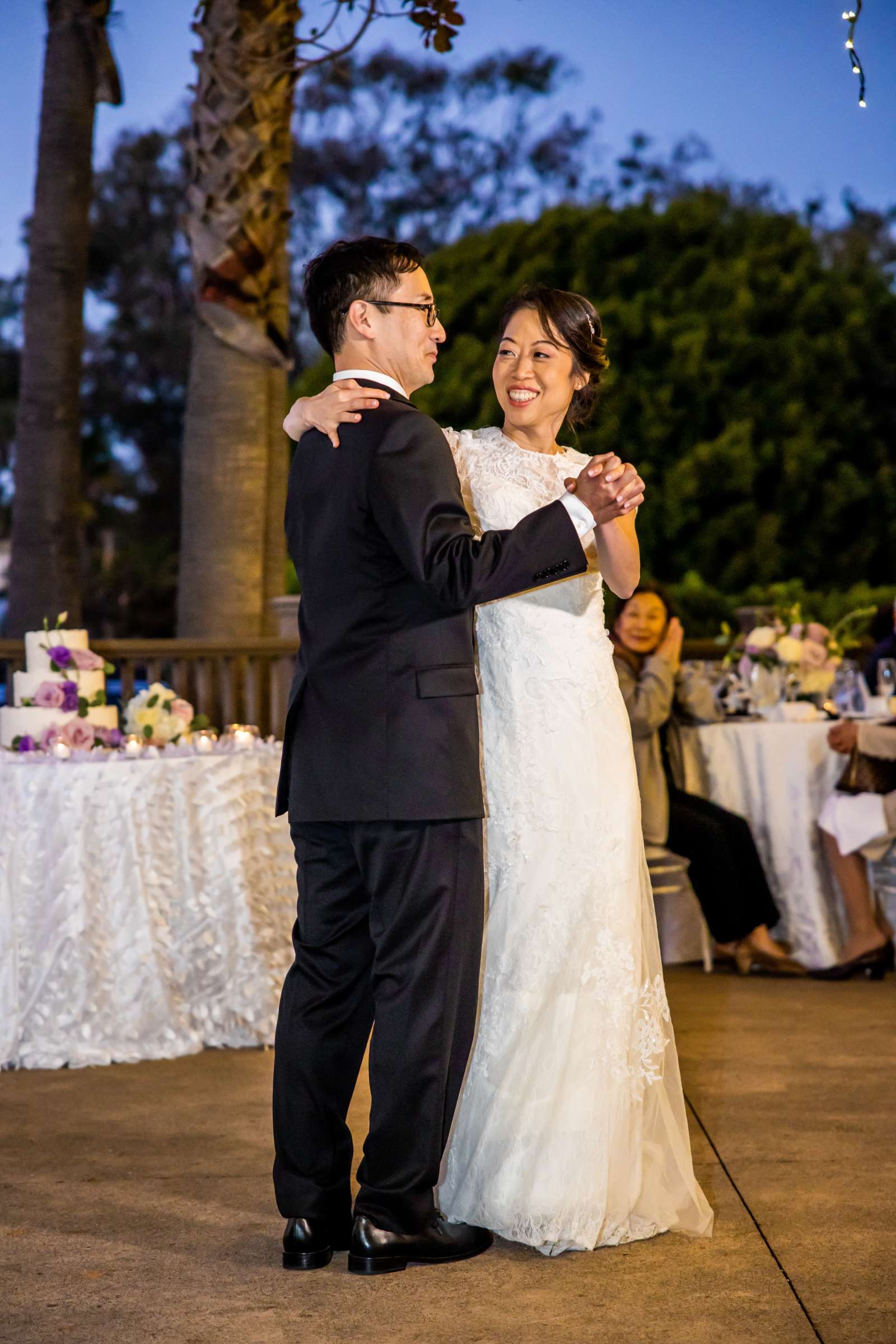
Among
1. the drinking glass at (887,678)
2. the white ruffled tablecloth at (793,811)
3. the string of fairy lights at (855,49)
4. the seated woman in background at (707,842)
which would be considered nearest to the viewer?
the string of fairy lights at (855,49)

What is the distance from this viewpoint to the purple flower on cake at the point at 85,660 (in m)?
5.01

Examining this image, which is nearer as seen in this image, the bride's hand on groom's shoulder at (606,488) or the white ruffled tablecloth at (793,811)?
the bride's hand on groom's shoulder at (606,488)

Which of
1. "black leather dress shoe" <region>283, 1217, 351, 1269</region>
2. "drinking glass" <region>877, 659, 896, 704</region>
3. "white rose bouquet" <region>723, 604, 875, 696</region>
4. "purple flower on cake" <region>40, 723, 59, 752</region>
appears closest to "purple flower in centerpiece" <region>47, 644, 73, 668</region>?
"purple flower on cake" <region>40, 723, 59, 752</region>

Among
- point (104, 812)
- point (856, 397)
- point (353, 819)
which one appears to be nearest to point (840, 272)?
point (856, 397)

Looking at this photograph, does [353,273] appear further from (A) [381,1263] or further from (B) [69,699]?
(B) [69,699]

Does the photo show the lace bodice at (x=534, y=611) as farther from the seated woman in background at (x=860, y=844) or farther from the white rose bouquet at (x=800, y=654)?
the white rose bouquet at (x=800, y=654)

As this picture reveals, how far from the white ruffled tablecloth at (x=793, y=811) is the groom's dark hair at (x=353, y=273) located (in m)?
3.70

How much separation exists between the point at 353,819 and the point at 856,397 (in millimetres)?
19454

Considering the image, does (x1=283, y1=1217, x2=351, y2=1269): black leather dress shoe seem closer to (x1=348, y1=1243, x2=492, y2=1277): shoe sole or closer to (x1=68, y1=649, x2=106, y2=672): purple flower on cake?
(x1=348, y1=1243, x2=492, y2=1277): shoe sole

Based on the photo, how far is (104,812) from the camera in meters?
4.64

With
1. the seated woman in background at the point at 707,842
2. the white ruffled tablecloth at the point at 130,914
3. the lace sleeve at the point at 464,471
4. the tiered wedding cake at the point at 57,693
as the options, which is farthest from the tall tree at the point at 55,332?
the lace sleeve at the point at 464,471

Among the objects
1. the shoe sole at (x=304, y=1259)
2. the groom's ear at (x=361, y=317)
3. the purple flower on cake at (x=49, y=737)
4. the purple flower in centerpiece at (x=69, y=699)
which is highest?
the groom's ear at (x=361, y=317)

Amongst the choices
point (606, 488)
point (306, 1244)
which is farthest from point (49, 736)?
point (606, 488)

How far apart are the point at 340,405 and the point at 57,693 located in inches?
102
